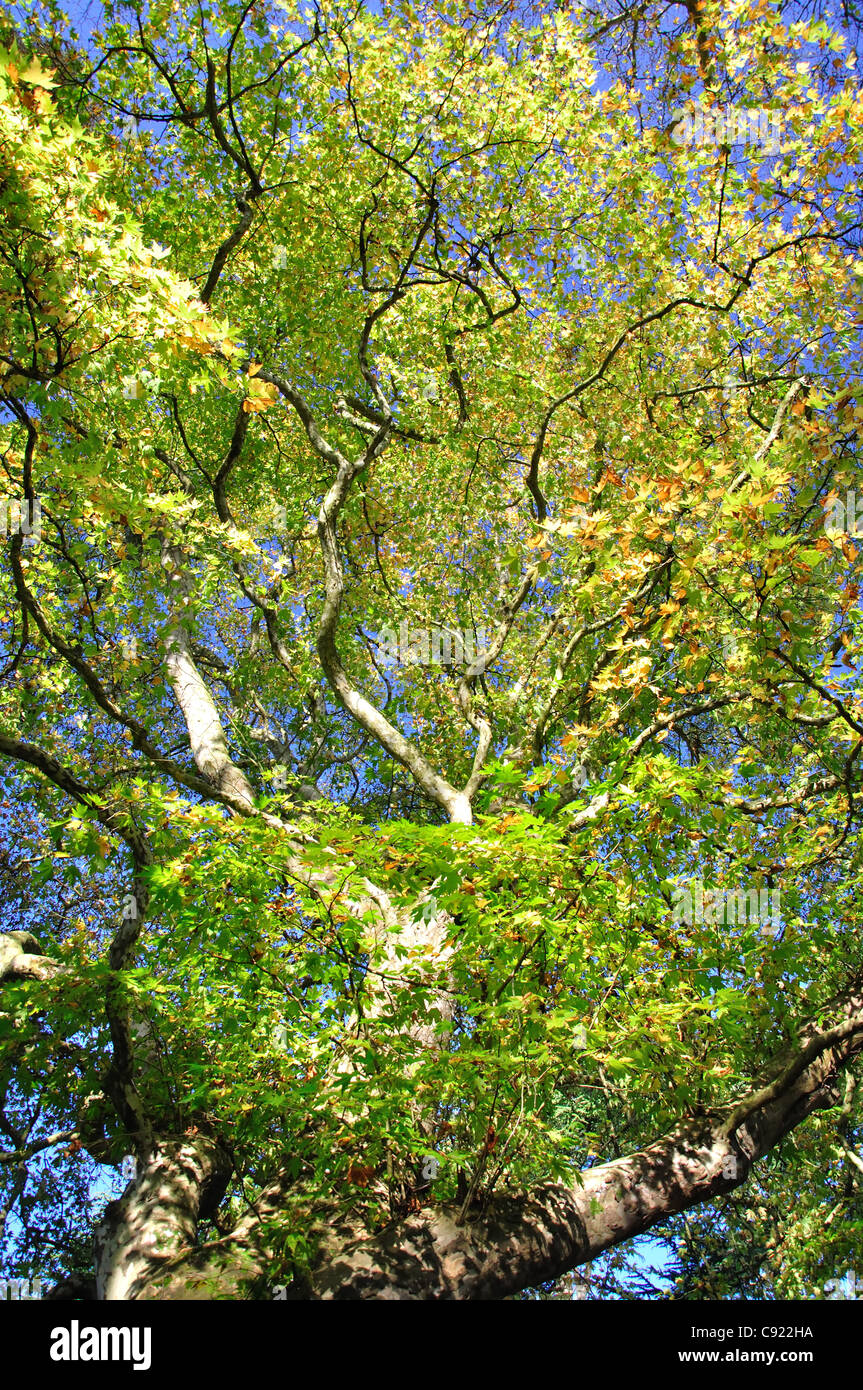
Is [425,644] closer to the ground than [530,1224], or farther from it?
farther from it

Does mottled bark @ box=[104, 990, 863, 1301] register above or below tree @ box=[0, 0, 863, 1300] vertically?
below

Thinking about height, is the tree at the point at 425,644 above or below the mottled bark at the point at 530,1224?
above

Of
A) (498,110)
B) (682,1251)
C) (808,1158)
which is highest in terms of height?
(498,110)

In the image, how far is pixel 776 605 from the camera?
4.14 m

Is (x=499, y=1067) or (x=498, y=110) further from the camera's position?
(x=498, y=110)

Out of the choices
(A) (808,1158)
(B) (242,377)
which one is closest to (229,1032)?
(B) (242,377)

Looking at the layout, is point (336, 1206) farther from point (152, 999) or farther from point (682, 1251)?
point (682, 1251)

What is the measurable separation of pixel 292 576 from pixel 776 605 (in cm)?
825

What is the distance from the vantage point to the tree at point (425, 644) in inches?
162

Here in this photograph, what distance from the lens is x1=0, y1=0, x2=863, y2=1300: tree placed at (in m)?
4.12

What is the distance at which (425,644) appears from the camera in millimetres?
9945

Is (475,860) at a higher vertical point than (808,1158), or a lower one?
higher

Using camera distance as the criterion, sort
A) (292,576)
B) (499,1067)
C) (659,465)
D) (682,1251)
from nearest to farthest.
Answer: (499,1067) < (659,465) < (292,576) < (682,1251)

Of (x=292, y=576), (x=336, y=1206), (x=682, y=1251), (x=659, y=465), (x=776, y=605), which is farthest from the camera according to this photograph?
(x=682, y=1251)
